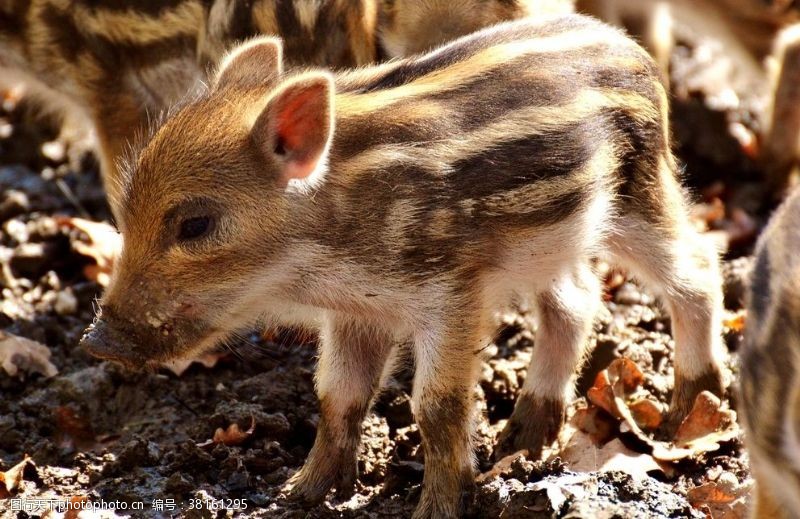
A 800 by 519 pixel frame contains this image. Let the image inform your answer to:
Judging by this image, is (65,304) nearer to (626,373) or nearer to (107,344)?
(107,344)

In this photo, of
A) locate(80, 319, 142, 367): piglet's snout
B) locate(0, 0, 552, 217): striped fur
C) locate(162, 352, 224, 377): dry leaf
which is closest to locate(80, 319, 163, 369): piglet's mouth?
locate(80, 319, 142, 367): piglet's snout

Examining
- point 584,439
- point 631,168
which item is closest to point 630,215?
point 631,168

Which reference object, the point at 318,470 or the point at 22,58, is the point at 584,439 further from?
the point at 22,58

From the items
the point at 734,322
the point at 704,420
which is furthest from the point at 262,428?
the point at 734,322

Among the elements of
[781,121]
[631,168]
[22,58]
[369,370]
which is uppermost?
[22,58]

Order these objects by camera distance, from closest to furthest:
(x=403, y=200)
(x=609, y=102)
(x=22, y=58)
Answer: (x=403, y=200) → (x=609, y=102) → (x=22, y=58)

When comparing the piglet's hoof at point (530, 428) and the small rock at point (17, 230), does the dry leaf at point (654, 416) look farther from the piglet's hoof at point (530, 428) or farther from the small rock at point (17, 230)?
the small rock at point (17, 230)

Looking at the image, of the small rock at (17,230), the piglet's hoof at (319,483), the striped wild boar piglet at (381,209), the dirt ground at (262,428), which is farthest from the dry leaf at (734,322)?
the small rock at (17,230)
